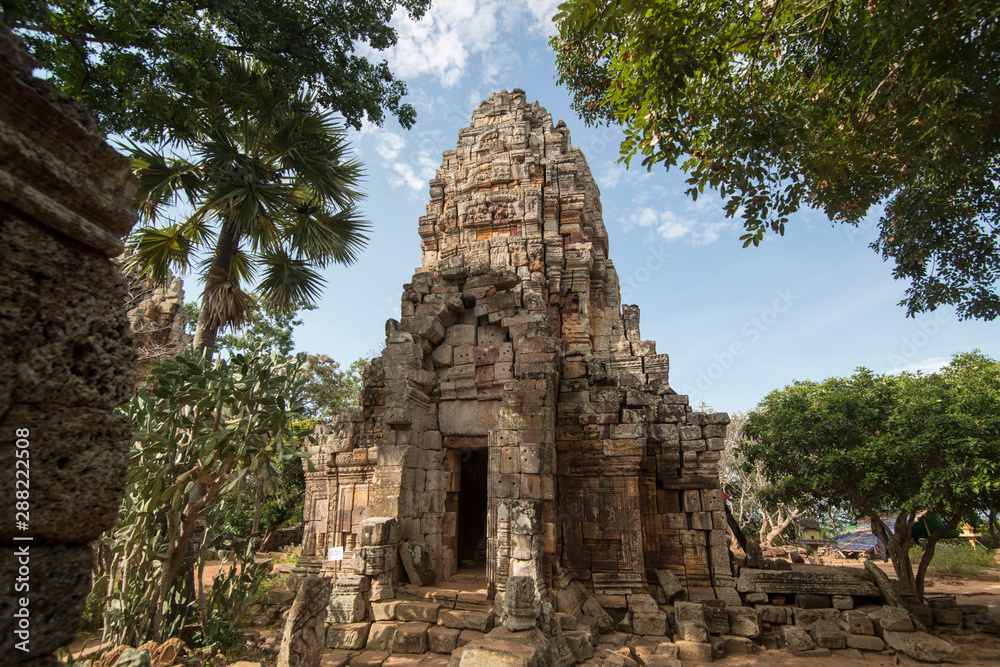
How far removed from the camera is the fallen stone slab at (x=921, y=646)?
675 cm

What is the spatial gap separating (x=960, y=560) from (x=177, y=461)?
21.2m

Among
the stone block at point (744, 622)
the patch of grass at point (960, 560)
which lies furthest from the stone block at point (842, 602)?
the patch of grass at point (960, 560)

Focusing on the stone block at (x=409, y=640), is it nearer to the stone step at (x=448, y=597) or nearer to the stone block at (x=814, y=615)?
the stone step at (x=448, y=597)

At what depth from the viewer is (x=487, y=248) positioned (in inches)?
538

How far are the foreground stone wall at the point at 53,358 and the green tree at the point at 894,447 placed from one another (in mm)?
10911

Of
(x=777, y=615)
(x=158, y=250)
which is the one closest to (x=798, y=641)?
(x=777, y=615)

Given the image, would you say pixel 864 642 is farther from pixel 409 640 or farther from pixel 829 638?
pixel 409 640

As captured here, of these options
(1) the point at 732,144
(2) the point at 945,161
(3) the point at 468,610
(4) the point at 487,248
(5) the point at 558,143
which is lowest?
(3) the point at 468,610

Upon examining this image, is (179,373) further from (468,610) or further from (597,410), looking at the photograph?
(597,410)

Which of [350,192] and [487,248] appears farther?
[487,248]

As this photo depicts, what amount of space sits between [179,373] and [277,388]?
1013mm

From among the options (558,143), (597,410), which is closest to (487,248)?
Result: (558,143)

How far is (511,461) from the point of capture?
7168 mm

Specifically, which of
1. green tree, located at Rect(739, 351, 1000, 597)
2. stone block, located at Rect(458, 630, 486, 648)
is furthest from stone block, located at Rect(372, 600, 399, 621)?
green tree, located at Rect(739, 351, 1000, 597)
